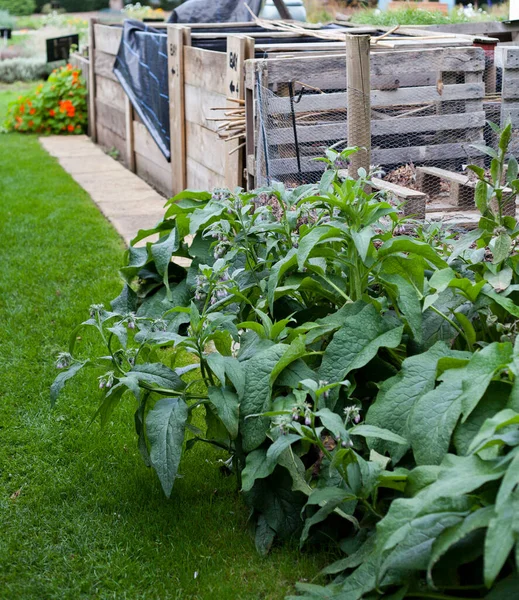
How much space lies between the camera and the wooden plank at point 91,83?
10703mm

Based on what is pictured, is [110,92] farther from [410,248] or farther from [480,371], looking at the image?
[480,371]

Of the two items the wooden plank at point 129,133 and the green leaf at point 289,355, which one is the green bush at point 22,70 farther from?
the green leaf at point 289,355

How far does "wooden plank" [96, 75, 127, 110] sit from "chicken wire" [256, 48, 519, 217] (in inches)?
182

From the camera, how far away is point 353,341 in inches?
102

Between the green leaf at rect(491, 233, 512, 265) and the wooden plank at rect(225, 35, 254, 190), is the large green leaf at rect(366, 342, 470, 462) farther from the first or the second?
the wooden plank at rect(225, 35, 254, 190)

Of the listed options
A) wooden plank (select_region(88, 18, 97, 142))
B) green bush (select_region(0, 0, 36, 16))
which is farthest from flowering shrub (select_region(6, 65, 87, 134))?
green bush (select_region(0, 0, 36, 16))

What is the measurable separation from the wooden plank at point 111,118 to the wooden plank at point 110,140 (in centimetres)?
5

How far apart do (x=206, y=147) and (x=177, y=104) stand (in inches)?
31.0

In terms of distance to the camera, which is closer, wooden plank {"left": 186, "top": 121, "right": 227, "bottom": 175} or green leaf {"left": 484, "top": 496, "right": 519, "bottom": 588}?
green leaf {"left": 484, "top": 496, "right": 519, "bottom": 588}

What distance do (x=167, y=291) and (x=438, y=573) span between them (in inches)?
62.0

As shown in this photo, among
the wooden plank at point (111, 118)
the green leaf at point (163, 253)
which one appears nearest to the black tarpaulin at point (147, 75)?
the wooden plank at point (111, 118)

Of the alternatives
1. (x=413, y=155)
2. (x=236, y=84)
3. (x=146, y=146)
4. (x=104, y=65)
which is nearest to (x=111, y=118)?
(x=104, y=65)

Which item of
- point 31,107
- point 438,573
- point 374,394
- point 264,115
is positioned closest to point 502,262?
point 374,394

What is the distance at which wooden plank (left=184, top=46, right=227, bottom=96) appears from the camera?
5887mm
